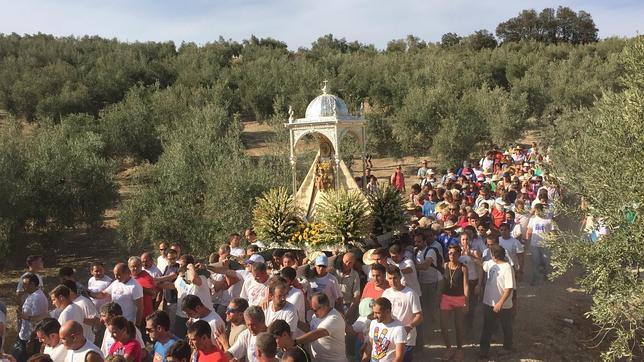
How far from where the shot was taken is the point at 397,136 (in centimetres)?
3041

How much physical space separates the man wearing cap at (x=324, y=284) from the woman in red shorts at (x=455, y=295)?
1.85 m

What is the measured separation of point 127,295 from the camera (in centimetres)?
728

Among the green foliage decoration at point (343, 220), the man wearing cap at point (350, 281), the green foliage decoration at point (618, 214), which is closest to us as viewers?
the green foliage decoration at point (618, 214)

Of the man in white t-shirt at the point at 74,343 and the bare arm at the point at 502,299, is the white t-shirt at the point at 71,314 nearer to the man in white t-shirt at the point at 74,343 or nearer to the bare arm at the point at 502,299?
the man in white t-shirt at the point at 74,343

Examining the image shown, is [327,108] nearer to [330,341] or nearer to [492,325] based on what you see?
[492,325]

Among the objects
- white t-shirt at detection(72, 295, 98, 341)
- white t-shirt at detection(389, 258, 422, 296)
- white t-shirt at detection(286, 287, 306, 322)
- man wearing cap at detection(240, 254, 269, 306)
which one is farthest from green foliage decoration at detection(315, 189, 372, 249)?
white t-shirt at detection(72, 295, 98, 341)

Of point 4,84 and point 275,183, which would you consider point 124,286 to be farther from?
point 4,84

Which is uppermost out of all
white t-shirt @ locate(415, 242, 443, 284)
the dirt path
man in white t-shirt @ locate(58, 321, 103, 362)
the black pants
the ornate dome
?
the ornate dome

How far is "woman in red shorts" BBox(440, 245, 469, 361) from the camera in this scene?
8281mm

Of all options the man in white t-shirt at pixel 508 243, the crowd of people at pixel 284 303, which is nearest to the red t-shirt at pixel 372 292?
the crowd of people at pixel 284 303

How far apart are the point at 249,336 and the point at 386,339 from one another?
56.1 inches

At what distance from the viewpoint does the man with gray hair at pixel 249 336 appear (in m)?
5.38

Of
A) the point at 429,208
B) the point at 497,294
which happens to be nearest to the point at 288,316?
the point at 497,294

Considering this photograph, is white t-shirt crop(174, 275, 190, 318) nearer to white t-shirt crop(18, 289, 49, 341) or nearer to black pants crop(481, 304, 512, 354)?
white t-shirt crop(18, 289, 49, 341)
